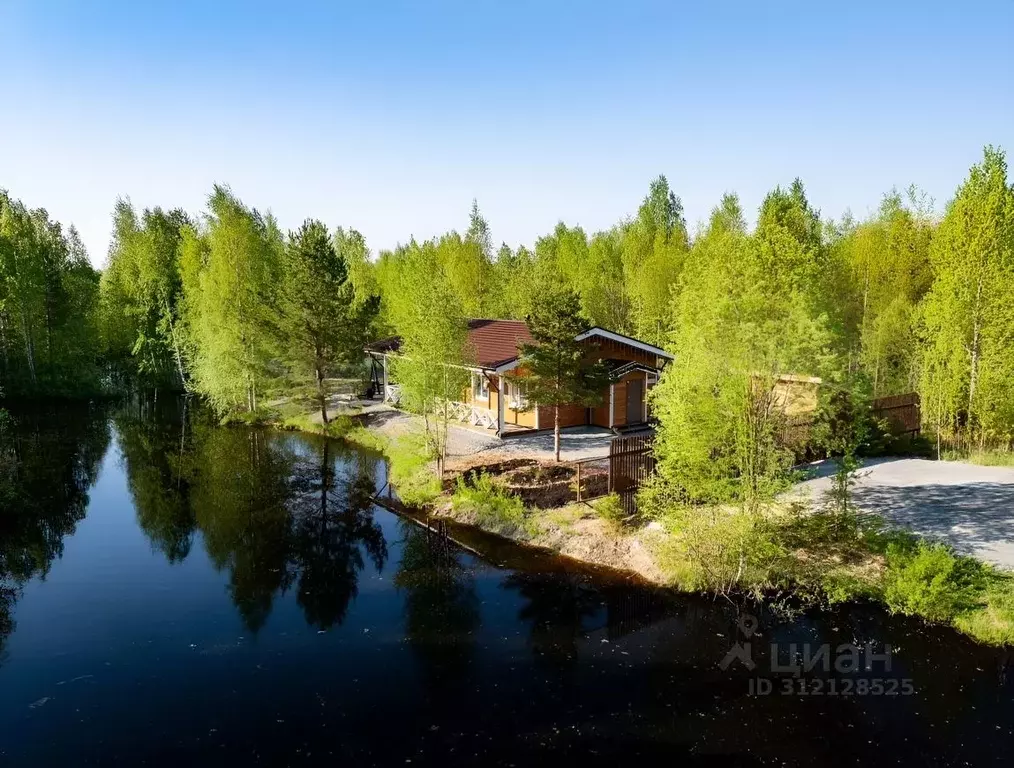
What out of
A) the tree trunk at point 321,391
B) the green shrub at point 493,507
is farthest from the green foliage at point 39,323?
the green shrub at point 493,507

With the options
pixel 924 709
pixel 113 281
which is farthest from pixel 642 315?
pixel 113 281

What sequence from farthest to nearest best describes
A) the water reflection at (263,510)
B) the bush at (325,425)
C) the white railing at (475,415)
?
the bush at (325,425) < the white railing at (475,415) < the water reflection at (263,510)

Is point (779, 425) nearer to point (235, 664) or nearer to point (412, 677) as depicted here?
point (412, 677)

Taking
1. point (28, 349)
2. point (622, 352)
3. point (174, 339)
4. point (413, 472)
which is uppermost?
point (174, 339)

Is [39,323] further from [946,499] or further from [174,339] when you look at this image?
[946,499]

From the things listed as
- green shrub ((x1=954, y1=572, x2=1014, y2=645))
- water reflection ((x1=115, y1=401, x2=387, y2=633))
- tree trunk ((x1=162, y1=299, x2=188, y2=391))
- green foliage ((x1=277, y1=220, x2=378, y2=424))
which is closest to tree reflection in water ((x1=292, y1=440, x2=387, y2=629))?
water reflection ((x1=115, y1=401, x2=387, y2=633))

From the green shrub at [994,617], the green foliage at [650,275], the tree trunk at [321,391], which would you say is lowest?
the green shrub at [994,617]

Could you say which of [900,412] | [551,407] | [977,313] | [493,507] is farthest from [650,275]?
[493,507]

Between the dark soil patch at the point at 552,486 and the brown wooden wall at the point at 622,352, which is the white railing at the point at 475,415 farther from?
the dark soil patch at the point at 552,486
